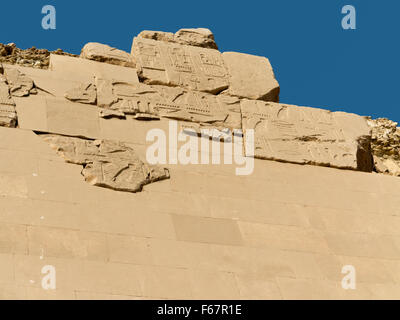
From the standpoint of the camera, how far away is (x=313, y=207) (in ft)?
28.3

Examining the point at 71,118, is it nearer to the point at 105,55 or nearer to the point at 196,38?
the point at 105,55

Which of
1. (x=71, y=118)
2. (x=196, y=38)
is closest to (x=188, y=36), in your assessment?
(x=196, y=38)

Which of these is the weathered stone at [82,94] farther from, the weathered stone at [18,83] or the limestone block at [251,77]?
the limestone block at [251,77]

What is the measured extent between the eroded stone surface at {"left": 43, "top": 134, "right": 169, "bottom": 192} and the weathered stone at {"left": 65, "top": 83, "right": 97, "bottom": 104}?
2.40 ft

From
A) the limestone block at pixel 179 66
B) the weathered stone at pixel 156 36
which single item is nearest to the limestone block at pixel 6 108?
the limestone block at pixel 179 66

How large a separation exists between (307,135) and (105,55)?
2.71 meters

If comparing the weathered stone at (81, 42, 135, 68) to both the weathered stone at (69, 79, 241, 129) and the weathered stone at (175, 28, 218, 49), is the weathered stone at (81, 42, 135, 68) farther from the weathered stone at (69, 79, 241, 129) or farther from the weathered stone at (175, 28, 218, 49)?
the weathered stone at (175, 28, 218, 49)

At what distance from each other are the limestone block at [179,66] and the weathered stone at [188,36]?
0.25 meters

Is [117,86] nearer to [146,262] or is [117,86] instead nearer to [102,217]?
[102,217]

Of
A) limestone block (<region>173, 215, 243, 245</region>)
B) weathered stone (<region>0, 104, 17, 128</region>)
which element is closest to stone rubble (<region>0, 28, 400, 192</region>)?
weathered stone (<region>0, 104, 17, 128</region>)

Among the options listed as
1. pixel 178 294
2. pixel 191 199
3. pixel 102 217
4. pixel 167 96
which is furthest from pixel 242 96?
pixel 178 294

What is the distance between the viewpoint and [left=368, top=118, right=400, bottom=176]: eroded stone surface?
1398 centimetres

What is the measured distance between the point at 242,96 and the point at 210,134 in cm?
109

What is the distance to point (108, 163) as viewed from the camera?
8281 millimetres
